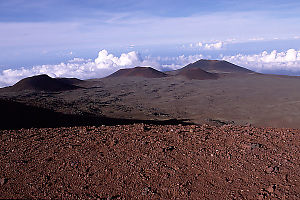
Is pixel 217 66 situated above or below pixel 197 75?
above

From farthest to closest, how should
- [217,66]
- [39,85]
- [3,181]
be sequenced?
1. [217,66]
2. [39,85]
3. [3,181]

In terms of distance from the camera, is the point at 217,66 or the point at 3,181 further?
the point at 217,66

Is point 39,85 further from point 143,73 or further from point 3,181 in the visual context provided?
point 3,181

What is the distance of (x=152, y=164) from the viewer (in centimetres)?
492

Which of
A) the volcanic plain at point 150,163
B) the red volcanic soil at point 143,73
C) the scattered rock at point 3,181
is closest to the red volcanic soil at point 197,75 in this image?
the red volcanic soil at point 143,73

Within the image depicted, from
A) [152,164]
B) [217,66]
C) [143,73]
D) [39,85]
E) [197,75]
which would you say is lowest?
[152,164]

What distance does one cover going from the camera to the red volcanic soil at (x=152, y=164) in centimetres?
405

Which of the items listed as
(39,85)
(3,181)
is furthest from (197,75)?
(3,181)

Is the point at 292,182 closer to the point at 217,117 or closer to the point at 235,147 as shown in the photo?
the point at 235,147

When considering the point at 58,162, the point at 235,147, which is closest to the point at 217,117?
the point at 235,147

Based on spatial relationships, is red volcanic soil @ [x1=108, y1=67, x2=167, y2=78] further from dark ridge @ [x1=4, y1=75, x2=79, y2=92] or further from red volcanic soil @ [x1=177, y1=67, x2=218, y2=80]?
dark ridge @ [x1=4, y1=75, x2=79, y2=92]

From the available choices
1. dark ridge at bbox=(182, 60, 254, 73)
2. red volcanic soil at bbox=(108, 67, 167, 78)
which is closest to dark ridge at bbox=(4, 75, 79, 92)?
red volcanic soil at bbox=(108, 67, 167, 78)

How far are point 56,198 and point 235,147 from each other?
12.9 ft

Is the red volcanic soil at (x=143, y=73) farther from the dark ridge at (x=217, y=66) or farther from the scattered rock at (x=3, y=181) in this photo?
the scattered rock at (x=3, y=181)
